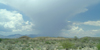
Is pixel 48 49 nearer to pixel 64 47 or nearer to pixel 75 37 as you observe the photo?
pixel 64 47

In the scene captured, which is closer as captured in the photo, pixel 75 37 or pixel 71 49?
pixel 71 49

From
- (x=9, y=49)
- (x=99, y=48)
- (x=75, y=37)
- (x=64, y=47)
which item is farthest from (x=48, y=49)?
(x=75, y=37)

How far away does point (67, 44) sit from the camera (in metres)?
22.4

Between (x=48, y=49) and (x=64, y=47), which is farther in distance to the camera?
(x=64, y=47)

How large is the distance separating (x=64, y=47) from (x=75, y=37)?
128 ft

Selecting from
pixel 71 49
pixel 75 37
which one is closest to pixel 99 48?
pixel 71 49

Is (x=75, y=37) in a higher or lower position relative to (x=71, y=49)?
higher

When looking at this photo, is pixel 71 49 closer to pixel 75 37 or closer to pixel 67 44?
pixel 67 44

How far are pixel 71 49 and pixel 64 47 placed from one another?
1485 mm

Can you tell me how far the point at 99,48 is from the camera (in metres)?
16.8

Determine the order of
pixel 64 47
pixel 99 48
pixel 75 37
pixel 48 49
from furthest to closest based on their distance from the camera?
pixel 75 37
pixel 64 47
pixel 48 49
pixel 99 48

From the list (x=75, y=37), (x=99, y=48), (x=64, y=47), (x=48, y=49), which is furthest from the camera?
(x=75, y=37)

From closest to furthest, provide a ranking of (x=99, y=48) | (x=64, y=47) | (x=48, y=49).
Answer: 1. (x=99, y=48)
2. (x=48, y=49)
3. (x=64, y=47)

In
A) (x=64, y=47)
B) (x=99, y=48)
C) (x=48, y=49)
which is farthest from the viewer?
(x=64, y=47)
